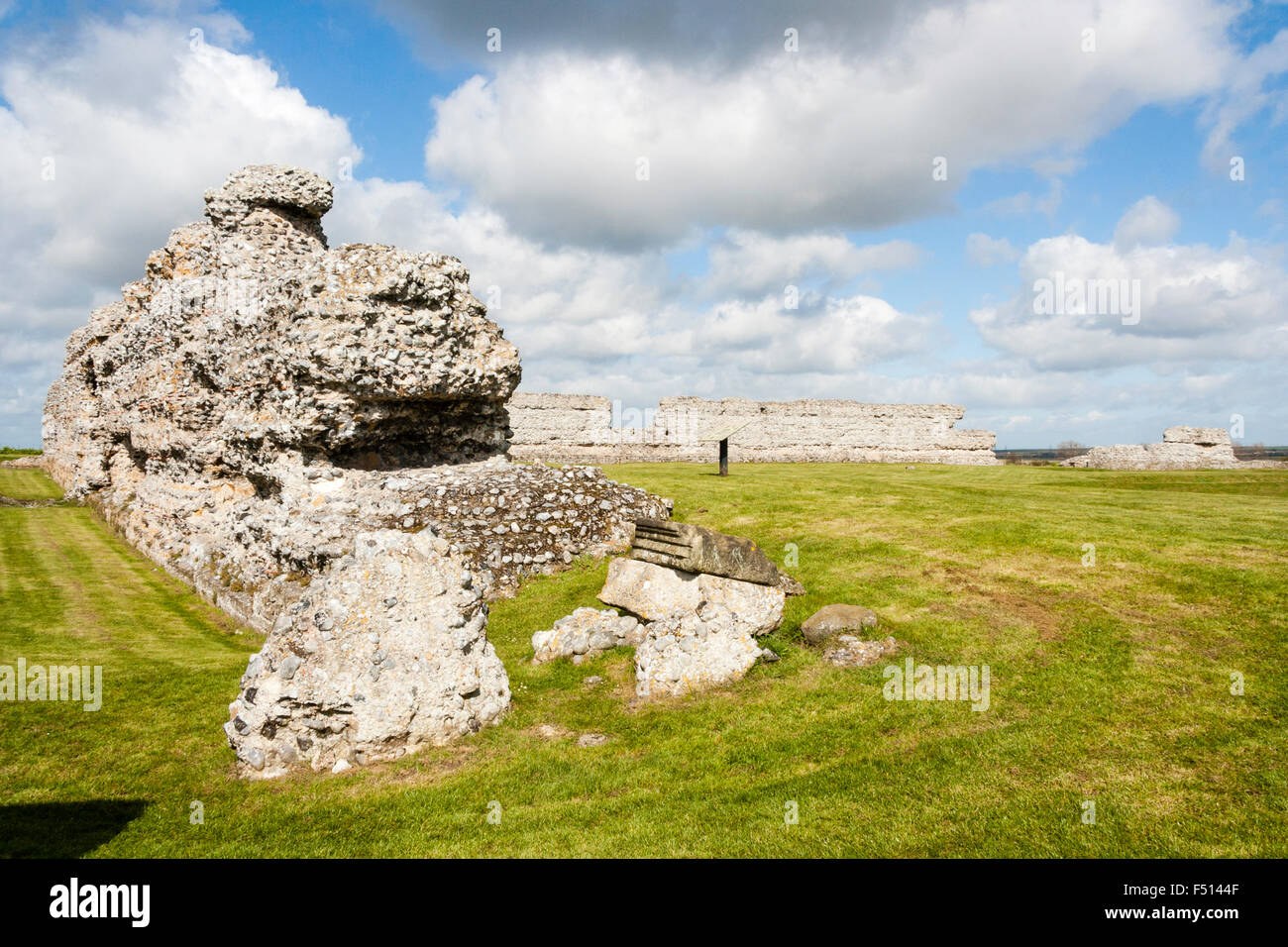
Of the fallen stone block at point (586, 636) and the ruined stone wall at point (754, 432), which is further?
the ruined stone wall at point (754, 432)

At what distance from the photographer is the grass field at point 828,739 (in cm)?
496

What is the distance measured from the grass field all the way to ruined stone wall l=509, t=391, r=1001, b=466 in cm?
2194

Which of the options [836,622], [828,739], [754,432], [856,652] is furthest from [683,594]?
[754,432]

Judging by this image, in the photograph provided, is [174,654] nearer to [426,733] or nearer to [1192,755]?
[426,733]

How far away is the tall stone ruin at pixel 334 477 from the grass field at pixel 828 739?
27.5 inches

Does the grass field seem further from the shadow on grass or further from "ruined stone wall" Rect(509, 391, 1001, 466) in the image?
"ruined stone wall" Rect(509, 391, 1001, 466)

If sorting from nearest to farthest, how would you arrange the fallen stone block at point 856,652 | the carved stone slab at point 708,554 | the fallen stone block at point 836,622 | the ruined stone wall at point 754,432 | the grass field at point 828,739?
1. the grass field at point 828,739
2. the fallen stone block at point 856,652
3. the fallen stone block at point 836,622
4. the carved stone slab at point 708,554
5. the ruined stone wall at point 754,432

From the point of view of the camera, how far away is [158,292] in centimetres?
1571

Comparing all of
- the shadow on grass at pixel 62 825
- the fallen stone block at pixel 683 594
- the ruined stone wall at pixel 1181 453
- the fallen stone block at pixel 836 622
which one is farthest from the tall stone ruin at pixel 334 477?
the ruined stone wall at pixel 1181 453

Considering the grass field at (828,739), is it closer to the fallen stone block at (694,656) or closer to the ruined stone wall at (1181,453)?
the fallen stone block at (694,656)

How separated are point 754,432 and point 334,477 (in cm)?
2612

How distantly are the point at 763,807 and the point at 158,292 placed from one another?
17.3 meters
